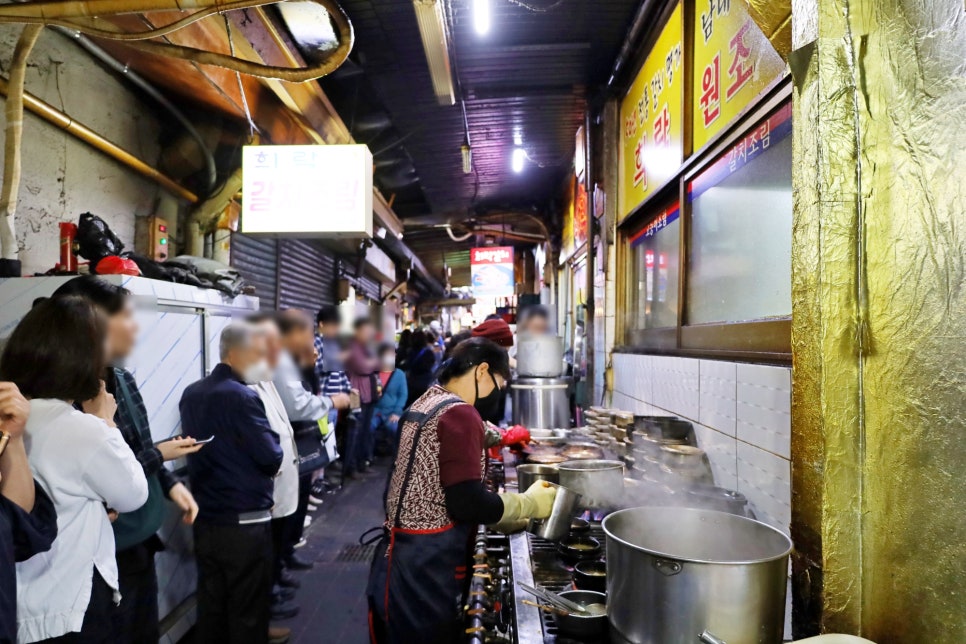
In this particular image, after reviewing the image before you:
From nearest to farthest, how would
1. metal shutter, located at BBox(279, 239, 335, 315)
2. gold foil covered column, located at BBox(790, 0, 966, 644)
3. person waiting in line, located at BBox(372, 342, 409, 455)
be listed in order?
gold foil covered column, located at BBox(790, 0, 966, 644) → metal shutter, located at BBox(279, 239, 335, 315) → person waiting in line, located at BBox(372, 342, 409, 455)

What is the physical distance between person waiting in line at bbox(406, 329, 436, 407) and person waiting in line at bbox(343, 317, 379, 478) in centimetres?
115

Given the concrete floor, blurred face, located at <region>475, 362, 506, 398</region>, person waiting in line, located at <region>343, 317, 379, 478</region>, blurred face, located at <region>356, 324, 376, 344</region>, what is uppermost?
blurred face, located at <region>356, 324, 376, 344</region>

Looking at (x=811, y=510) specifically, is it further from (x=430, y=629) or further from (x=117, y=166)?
(x=117, y=166)

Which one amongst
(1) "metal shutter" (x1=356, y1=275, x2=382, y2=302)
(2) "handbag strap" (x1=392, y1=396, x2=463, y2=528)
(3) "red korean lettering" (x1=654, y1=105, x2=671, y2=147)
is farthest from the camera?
(1) "metal shutter" (x1=356, y1=275, x2=382, y2=302)

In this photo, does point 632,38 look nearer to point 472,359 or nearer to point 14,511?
point 472,359

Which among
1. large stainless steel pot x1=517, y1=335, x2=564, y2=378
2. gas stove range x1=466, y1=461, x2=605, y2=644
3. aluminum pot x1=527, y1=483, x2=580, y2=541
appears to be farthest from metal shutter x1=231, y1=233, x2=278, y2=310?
aluminum pot x1=527, y1=483, x2=580, y2=541

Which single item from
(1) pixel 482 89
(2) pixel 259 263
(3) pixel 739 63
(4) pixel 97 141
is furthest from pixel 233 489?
(1) pixel 482 89

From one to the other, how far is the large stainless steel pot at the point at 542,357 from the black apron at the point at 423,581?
405 cm

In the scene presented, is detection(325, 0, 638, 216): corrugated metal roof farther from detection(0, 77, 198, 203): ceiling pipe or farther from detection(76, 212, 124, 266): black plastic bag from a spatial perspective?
detection(76, 212, 124, 266): black plastic bag

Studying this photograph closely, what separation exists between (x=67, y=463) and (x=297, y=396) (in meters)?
2.39

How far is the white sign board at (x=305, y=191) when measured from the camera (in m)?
5.40

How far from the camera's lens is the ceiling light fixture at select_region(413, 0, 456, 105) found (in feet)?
13.1

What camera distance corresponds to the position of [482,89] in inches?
Answer: 260

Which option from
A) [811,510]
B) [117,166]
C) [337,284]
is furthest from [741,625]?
[337,284]
